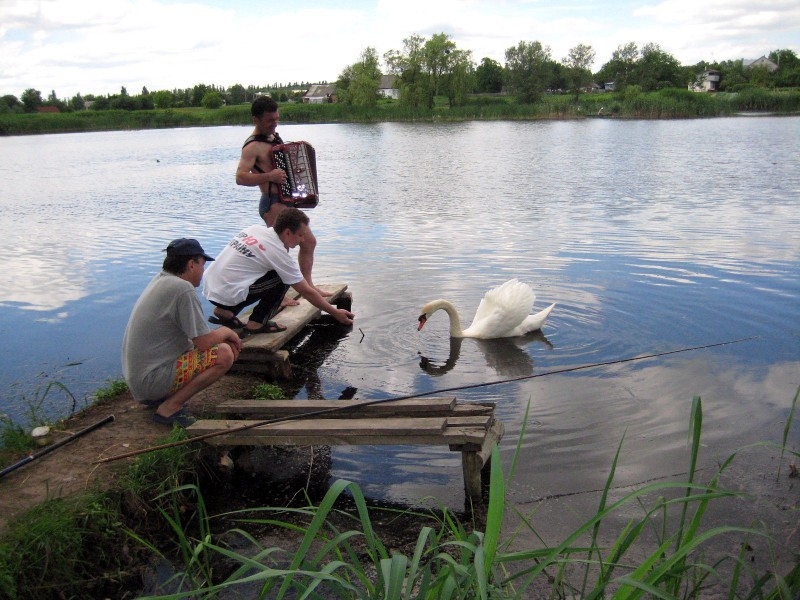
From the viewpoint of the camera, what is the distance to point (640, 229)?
13.2 metres

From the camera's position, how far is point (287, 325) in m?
7.16

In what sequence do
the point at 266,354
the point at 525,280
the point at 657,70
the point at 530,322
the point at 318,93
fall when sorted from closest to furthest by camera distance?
the point at 266,354 → the point at 530,322 → the point at 525,280 → the point at 657,70 → the point at 318,93

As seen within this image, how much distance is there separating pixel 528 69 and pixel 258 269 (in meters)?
97.5

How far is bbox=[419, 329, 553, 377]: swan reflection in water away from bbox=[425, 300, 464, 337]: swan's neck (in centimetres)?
7

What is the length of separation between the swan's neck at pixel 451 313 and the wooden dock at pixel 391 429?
2.67 m

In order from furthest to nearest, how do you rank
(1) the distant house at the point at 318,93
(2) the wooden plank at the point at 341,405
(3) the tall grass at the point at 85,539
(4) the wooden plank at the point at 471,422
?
1. (1) the distant house at the point at 318,93
2. (2) the wooden plank at the point at 341,405
3. (4) the wooden plank at the point at 471,422
4. (3) the tall grass at the point at 85,539

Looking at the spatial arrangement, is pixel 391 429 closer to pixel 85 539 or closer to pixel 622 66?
pixel 85 539

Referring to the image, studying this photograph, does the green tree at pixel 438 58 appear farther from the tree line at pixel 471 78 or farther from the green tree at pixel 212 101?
the green tree at pixel 212 101

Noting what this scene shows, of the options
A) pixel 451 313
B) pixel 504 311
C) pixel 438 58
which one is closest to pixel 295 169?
pixel 451 313

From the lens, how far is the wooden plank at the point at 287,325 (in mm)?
6441

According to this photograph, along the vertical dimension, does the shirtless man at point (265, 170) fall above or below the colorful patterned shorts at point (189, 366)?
above

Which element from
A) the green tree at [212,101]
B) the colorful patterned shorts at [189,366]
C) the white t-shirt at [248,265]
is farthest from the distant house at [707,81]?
the colorful patterned shorts at [189,366]

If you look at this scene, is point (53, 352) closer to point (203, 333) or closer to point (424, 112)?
point (203, 333)

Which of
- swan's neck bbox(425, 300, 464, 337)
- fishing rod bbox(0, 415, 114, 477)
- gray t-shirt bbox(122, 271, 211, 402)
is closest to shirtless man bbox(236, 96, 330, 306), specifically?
swan's neck bbox(425, 300, 464, 337)
